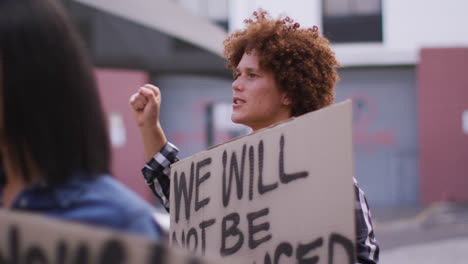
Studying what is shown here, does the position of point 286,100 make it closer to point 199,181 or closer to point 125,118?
point 199,181

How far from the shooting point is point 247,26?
188 cm

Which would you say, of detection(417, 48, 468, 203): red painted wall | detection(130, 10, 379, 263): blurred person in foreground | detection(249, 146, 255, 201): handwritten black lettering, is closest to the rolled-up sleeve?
detection(130, 10, 379, 263): blurred person in foreground

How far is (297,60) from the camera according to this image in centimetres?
172

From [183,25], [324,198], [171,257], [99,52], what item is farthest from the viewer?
[99,52]

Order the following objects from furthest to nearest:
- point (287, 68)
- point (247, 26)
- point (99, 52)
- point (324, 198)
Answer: point (99, 52) → point (247, 26) → point (287, 68) → point (324, 198)

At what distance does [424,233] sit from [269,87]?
8.49 metres

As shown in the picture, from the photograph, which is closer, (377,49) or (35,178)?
(35,178)

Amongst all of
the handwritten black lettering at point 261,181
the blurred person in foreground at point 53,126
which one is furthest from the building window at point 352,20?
the blurred person in foreground at point 53,126

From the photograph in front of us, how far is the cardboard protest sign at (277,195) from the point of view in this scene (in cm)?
112

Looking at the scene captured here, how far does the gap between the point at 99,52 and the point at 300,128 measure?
811cm

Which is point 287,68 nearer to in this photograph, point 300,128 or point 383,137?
point 300,128

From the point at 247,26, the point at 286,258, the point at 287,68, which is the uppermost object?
the point at 247,26

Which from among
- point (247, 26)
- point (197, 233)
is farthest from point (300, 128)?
point (247, 26)

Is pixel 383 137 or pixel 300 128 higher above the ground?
pixel 300 128
